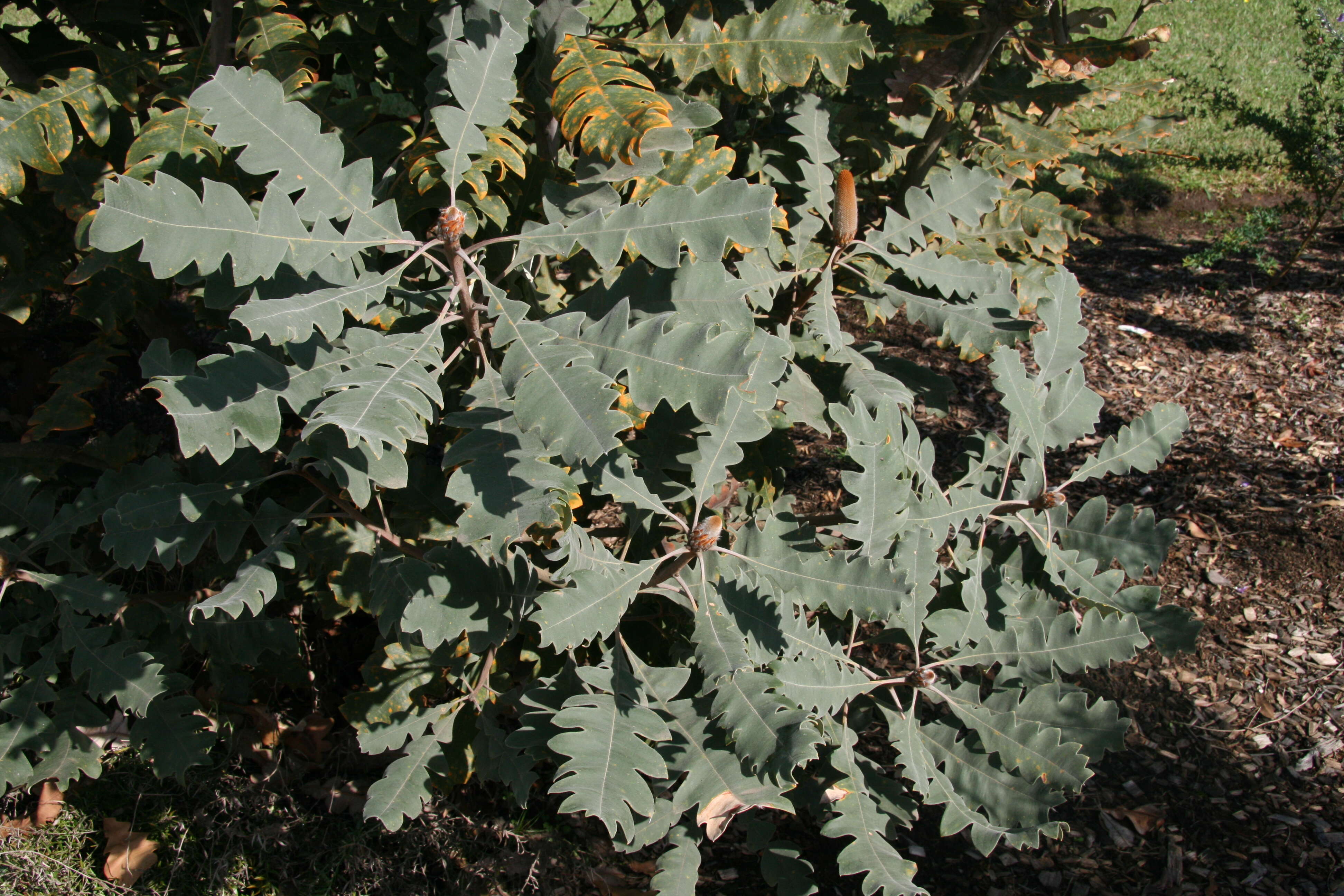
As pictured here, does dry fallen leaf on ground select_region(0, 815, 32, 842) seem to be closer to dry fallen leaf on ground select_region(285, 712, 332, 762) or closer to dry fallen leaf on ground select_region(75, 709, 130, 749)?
dry fallen leaf on ground select_region(75, 709, 130, 749)

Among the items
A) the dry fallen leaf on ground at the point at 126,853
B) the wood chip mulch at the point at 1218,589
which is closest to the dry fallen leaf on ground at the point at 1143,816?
the wood chip mulch at the point at 1218,589

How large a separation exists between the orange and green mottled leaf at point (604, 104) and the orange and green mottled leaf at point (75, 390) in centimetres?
156

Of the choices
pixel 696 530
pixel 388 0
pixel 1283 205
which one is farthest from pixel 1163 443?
pixel 1283 205

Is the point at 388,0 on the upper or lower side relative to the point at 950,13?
lower

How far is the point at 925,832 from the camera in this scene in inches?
118

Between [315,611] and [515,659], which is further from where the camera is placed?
[315,611]

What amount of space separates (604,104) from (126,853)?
290cm

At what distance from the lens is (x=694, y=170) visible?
84.7 inches

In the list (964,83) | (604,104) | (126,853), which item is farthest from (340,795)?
(964,83)

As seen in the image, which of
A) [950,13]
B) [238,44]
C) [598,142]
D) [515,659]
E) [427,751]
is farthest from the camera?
[950,13]

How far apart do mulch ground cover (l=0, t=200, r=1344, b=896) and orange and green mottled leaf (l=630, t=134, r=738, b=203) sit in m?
1.82

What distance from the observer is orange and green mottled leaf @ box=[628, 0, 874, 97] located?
2113mm

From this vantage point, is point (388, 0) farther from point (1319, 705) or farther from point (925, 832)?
point (1319, 705)

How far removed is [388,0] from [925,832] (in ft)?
10.0
